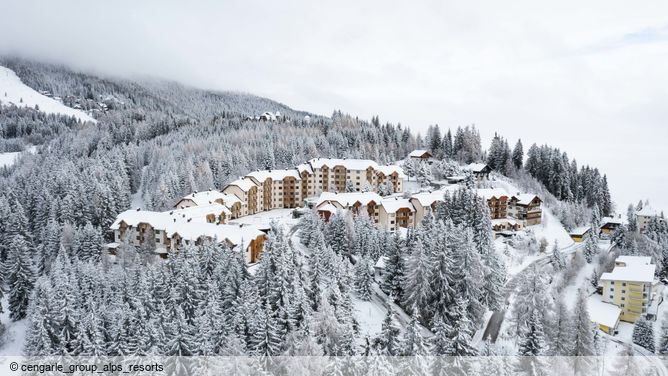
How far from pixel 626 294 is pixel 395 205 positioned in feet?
117

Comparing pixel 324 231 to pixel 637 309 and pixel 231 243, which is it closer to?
pixel 231 243

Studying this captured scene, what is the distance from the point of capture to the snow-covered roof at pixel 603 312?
197 feet

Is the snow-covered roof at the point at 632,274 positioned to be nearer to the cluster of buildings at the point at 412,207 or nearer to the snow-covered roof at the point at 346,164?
the cluster of buildings at the point at 412,207

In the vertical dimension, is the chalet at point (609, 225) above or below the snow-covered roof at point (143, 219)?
below

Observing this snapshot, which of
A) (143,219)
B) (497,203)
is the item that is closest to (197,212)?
(143,219)

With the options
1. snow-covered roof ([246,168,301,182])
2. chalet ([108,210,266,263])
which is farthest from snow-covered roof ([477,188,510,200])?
chalet ([108,210,266,263])

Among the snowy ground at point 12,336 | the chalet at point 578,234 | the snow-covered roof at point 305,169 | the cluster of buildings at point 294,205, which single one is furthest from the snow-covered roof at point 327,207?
the chalet at point 578,234

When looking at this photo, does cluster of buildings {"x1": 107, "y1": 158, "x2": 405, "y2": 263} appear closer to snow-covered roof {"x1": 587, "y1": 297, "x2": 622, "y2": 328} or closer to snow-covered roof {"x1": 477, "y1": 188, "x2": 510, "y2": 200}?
snow-covered roof {"x1": 477, "y1": 188, "x2": 510, "y2": 200}

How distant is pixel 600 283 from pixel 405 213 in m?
30.8

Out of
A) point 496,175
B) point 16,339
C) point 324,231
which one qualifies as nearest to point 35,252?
point 16,339

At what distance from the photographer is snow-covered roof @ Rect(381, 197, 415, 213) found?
7962cm

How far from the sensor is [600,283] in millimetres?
69125

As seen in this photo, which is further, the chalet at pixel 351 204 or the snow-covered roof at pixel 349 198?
the snow-covered roof at pixel 349 198

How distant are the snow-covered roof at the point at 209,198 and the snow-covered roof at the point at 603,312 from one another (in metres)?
55.7
